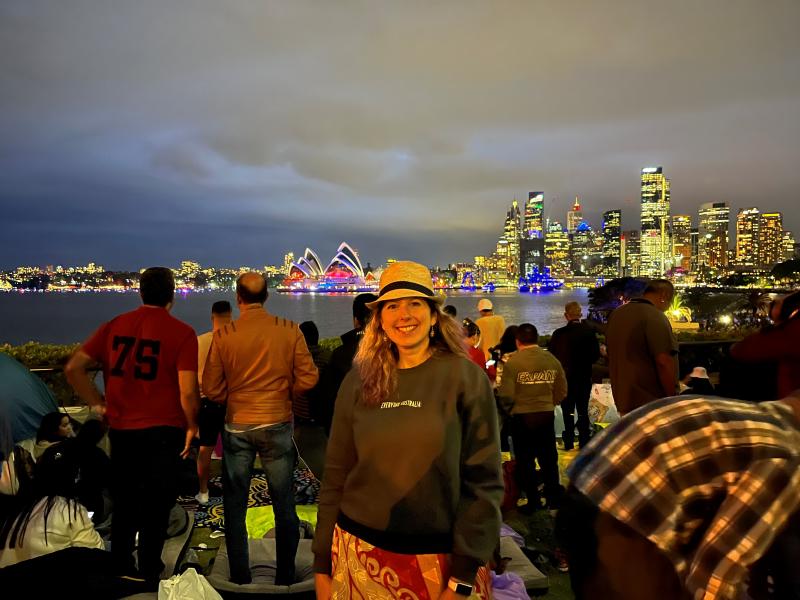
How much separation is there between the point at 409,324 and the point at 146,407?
1.98m

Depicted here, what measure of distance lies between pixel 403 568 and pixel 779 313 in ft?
9.82

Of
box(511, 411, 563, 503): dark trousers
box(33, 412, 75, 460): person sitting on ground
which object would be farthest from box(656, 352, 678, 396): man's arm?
box(33, 412, 75, 460): person sitting on ground

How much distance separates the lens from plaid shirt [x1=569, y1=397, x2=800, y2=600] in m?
0.73

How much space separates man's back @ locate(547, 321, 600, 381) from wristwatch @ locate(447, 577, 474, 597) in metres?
4.65

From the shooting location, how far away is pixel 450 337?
2182 mm

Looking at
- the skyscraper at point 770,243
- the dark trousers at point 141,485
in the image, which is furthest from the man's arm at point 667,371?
Result: the skyscraper at point 770,243

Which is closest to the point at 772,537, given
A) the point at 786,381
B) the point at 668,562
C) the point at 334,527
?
the point at 668,562

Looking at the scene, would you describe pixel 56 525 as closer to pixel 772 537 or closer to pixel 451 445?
pixel 451 445

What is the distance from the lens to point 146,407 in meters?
3.21

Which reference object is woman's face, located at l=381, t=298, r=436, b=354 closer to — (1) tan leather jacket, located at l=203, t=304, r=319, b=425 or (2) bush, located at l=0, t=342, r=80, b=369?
(1) tan leather jacket, located at l=203, t=304, r=319, b=425

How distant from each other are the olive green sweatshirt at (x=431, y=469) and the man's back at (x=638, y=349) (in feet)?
8.60

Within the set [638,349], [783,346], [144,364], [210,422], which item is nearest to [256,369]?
[144,364]

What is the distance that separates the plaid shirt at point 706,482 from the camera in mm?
734

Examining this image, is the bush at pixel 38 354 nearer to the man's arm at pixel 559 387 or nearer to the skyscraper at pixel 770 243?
the man's arm at pixel 559 387
